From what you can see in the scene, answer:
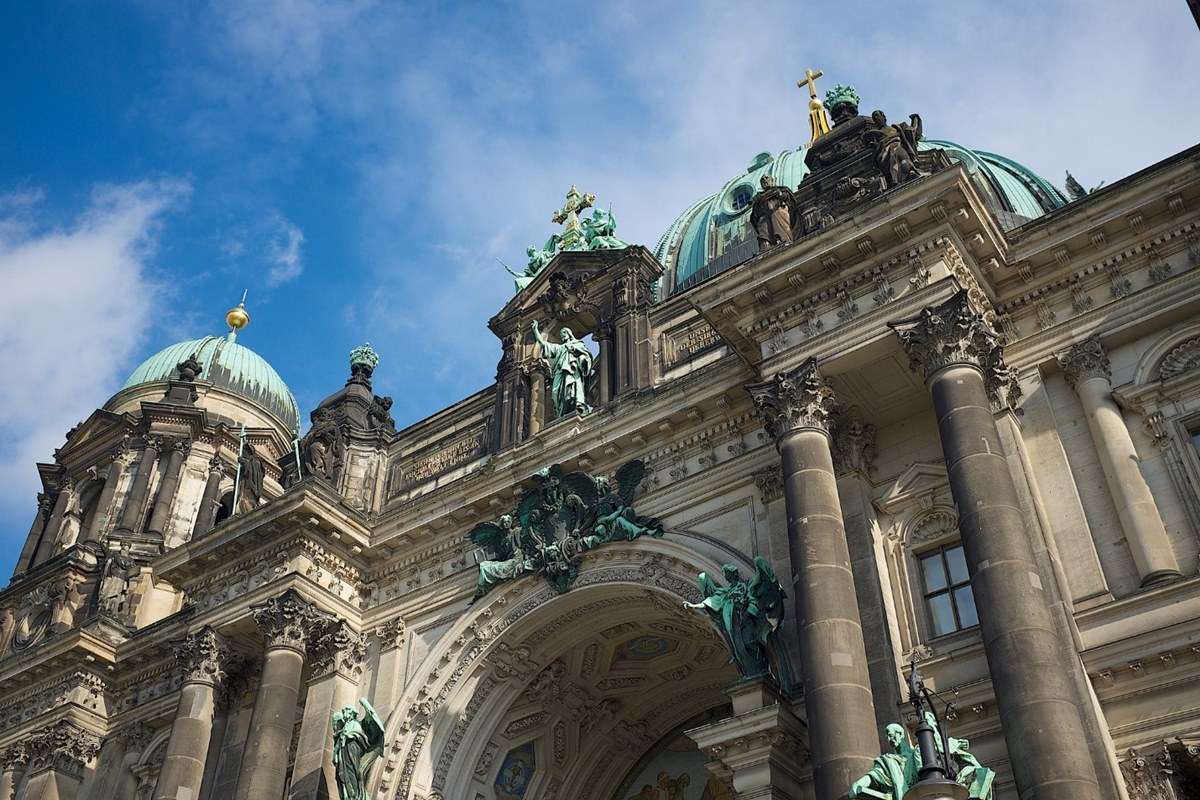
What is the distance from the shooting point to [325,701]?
2112cm

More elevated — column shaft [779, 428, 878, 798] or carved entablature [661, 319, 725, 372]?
carved entablature [661, 319, 725, 372]

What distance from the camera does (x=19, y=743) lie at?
25672 millimetres

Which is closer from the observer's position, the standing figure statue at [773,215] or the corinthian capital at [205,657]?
the standing figure statue at [773,215]

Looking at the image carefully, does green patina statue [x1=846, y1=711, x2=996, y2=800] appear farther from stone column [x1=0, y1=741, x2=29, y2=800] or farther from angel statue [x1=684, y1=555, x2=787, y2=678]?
stone column [x1=0, y1=741, x2=29, y2=800]

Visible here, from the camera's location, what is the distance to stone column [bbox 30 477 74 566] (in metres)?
33.3

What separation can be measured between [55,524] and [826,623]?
2622 cm

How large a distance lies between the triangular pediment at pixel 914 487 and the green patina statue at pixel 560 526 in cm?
386

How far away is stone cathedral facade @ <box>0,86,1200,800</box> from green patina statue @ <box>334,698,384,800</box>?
0.38m

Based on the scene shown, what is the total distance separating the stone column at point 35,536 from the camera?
110ft

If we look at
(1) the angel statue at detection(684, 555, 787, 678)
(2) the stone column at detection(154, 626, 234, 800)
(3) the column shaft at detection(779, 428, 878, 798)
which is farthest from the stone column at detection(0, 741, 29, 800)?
(3) the column shaft at detection(779, 428, 878, 798)

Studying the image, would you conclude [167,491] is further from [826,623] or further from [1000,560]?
[1000,560]

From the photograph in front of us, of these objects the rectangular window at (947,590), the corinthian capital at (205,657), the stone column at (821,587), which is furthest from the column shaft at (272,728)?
the rectangular window at (947,590)

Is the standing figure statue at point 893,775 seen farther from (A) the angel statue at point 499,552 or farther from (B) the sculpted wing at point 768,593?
(A) the angel statue at point 499,552

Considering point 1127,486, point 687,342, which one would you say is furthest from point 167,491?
point 1127,486
